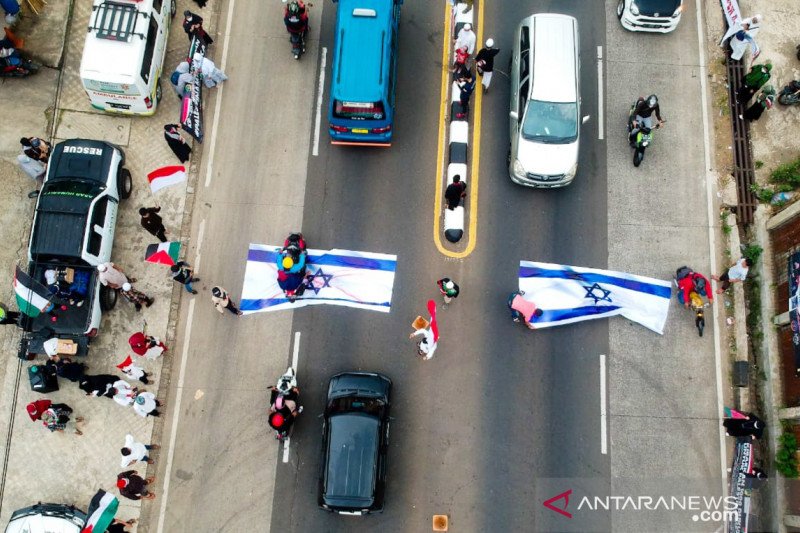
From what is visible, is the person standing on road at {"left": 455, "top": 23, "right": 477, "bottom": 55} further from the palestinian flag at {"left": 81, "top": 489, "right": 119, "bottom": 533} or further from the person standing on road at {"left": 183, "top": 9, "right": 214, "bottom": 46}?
the palestinian flag at {"left": 81, "top": 489, "right": 119, "bottom": 533}

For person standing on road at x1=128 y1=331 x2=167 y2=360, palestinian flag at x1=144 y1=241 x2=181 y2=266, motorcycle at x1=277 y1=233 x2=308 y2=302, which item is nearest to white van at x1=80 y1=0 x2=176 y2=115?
palestinian flag at x1=144 y1=241 x2=181 y2=266

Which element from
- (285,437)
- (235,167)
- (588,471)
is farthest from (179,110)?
(588,471)

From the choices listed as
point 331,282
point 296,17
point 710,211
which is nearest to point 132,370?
point 331,282

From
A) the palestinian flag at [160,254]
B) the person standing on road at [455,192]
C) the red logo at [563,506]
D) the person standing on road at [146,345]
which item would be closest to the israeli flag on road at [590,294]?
the person standing on road at [455,192]

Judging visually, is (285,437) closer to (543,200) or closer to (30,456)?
(30,456)

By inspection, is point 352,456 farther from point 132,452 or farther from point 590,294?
point 590,294
